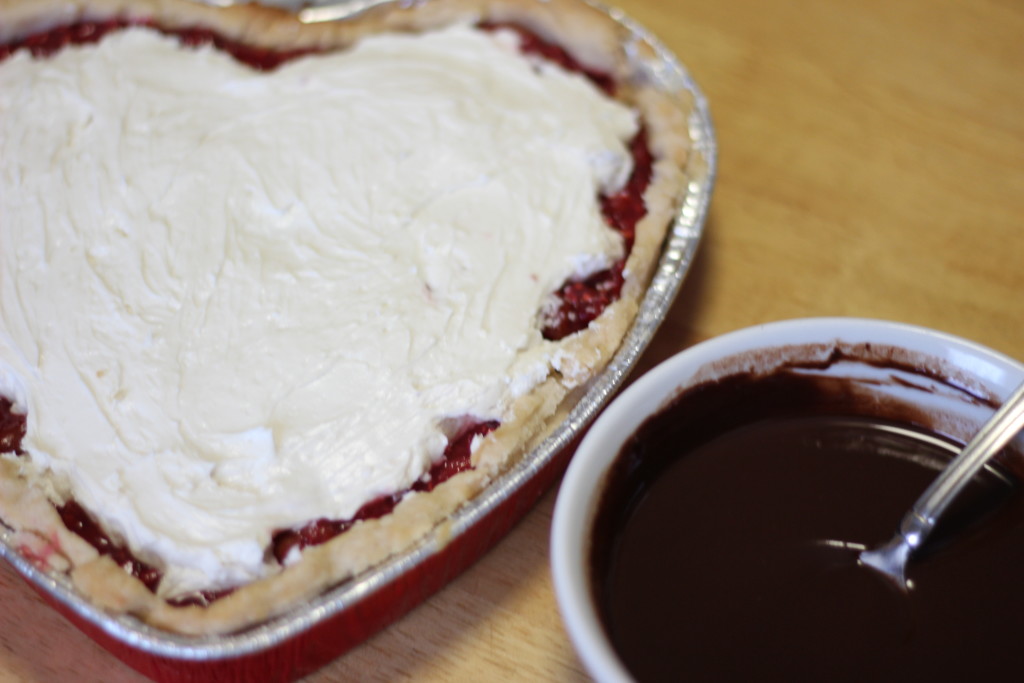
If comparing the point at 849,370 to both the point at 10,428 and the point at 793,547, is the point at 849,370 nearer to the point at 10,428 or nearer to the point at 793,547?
the point at 793,547

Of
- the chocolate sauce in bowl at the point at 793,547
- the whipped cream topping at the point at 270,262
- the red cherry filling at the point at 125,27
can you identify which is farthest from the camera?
the red cherry filling at the point at 125,27

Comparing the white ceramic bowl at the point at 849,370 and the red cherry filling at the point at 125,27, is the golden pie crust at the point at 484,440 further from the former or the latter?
the white ceramic bowl at the point at 849,370

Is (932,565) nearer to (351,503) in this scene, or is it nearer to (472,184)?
(351,503)

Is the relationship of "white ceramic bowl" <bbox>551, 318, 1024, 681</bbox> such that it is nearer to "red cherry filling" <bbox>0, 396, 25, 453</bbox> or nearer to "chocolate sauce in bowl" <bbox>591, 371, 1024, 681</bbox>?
"chocolate sauce in bowl" <bbox>591, 371, 1024, 681</bbox>

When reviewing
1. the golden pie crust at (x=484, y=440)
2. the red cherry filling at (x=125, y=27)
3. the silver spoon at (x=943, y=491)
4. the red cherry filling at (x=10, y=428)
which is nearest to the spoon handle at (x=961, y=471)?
the silver spoon at (x=943, y=491)

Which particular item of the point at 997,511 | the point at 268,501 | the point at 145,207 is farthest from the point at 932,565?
the point at 145,207
